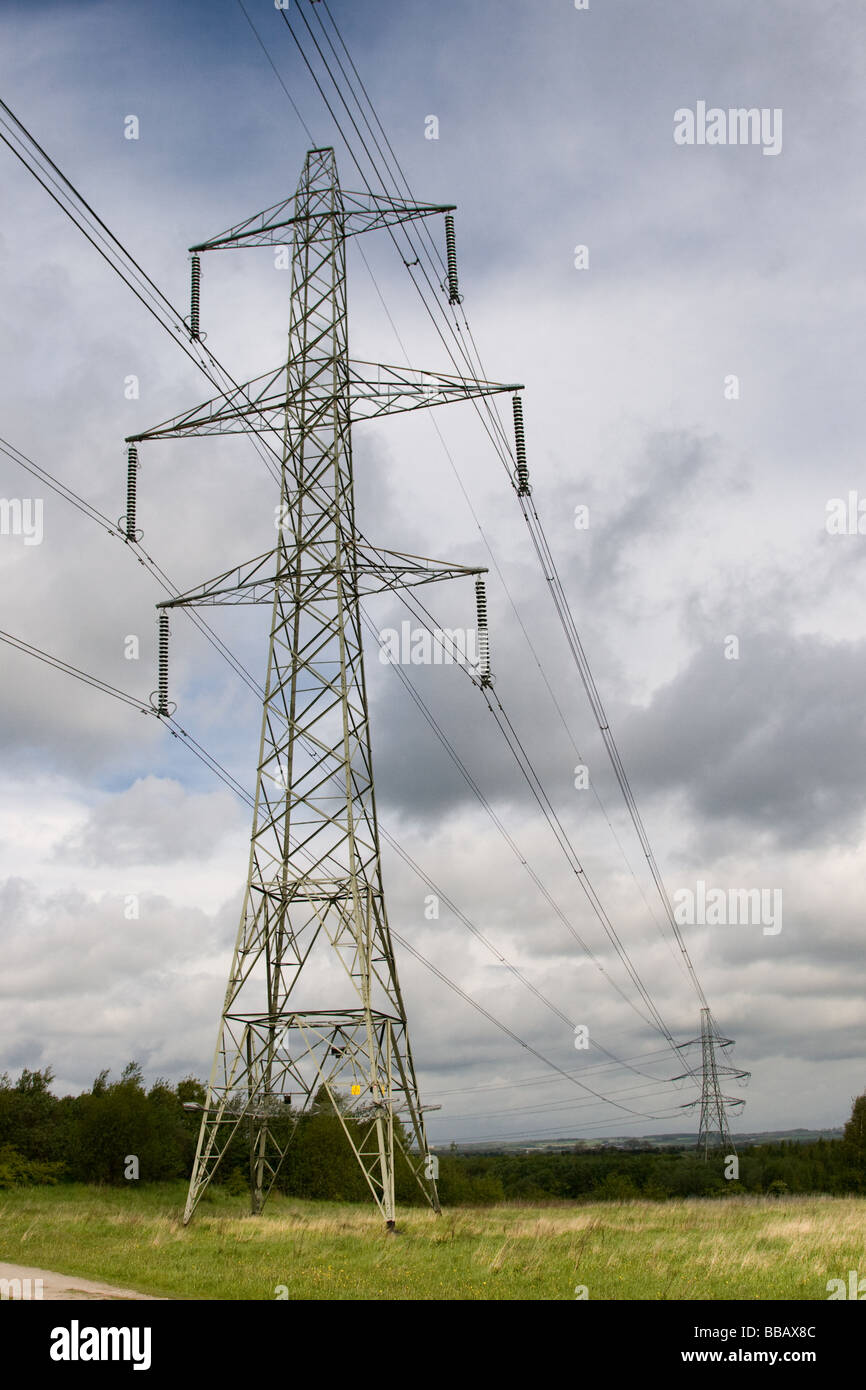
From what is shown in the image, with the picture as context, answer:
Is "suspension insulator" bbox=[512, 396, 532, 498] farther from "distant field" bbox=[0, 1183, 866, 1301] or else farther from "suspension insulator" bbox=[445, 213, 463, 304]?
"distant field" bbox=[0, 1183, 866, 1301]

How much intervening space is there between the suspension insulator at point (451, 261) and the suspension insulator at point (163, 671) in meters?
10.9

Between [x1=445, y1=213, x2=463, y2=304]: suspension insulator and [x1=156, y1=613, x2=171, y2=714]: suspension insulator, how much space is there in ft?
35.7

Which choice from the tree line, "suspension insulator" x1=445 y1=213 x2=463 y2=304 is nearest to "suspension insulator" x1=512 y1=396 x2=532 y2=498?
"suspension insulator" x1=445 y1=213 x2=463 y2=304

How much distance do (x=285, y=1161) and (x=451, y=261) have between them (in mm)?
36815

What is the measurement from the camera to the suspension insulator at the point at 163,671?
27.4m

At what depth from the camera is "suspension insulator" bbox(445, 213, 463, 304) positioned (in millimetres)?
25875

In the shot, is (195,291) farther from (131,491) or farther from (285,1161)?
(285,1161)

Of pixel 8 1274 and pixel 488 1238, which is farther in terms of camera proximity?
pixel 488 1238

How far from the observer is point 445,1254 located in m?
21.0

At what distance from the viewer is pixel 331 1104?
26.0 meters

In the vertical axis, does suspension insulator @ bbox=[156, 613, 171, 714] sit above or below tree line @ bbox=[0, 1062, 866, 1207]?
above
